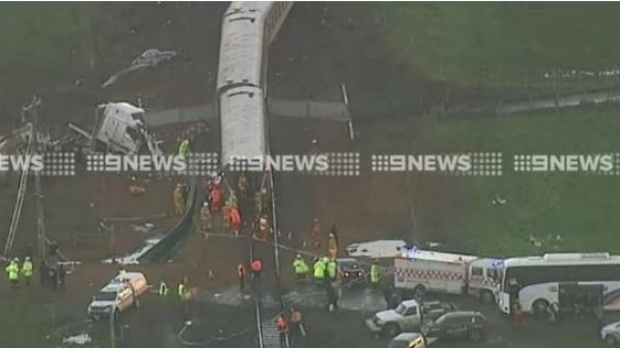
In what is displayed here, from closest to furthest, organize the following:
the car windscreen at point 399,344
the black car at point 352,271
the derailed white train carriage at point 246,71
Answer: the car windscreen at point 399,344 < the black car at point 352,271 < the derailed white train carriage at point 246,71

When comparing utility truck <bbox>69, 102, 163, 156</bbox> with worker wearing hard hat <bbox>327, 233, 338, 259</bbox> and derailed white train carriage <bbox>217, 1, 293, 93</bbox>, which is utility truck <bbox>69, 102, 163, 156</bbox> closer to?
derailed white train carriage <bbox>217, 1, 293, 93</bbox>

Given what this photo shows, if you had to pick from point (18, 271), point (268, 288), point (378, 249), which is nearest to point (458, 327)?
point (378, 249)

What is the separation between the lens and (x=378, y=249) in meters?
16.8

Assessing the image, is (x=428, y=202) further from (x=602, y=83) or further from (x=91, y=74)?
(x=91, y=74)

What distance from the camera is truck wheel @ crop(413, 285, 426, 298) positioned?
1658 centimetres

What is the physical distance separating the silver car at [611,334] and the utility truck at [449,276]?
1.07m

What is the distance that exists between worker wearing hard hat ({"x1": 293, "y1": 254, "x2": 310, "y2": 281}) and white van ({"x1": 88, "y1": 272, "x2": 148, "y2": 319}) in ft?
4.67

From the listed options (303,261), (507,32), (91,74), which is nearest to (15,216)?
(91,74)

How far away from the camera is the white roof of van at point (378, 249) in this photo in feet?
55.2

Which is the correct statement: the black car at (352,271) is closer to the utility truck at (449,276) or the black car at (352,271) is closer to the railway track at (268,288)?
the utility truck at (449,276)

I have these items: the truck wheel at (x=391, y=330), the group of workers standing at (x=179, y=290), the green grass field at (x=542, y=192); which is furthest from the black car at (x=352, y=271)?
the group of workers standing at (x=179, y=290)

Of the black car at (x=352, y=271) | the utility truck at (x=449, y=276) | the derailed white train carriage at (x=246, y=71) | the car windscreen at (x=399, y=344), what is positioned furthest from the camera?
the derailed white train carriage at (x=246, y=71)

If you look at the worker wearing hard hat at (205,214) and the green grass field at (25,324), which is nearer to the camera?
the green grass field at (25,324)

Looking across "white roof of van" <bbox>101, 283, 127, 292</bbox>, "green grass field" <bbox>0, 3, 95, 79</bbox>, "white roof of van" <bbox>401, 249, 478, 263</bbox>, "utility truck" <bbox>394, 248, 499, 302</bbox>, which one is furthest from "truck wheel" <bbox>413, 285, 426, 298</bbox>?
"green grass field" <bbox>0, 3, 95, 79</bbox>
